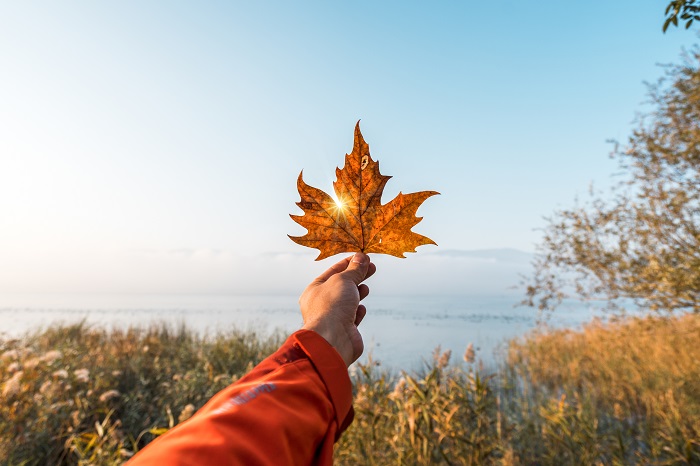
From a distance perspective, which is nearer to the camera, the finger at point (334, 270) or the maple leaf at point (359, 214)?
the maple leaf at point (359, 214)

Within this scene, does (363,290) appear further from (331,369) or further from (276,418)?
(276,418)

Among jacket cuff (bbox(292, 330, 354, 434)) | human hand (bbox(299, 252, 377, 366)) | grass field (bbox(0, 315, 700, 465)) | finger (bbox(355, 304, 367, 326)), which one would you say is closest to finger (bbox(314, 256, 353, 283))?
human hand (bbox(299, 252, 377, 366))

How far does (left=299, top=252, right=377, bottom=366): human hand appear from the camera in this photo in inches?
40.5

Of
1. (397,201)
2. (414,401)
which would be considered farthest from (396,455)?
(397,201)

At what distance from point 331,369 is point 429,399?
8.04 ft

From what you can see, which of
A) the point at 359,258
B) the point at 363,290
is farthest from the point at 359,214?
the point at 363,290

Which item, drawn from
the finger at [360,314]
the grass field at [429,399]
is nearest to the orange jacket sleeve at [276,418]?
the finger at [360,314]

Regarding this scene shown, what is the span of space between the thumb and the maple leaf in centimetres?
3

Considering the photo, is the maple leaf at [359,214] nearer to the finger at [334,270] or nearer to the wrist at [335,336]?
the finger at [334,270]

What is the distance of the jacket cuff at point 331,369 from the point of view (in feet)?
2.89

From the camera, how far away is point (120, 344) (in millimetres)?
Answer: 8406

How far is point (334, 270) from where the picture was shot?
1.29 metres

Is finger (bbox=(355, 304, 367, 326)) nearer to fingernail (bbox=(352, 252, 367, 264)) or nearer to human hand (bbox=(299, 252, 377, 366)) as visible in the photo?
human hand (bbox=(299, 252, 377, 366))

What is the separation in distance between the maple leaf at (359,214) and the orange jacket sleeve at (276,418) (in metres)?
0.36
